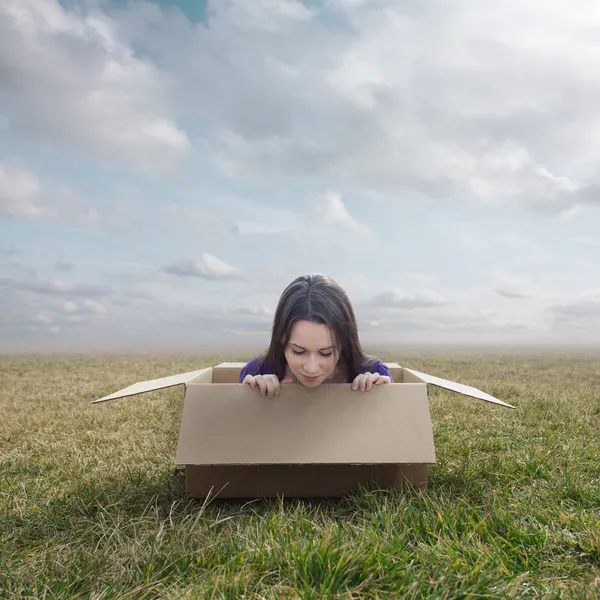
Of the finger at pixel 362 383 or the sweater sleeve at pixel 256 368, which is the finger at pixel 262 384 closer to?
the finger at pixel 362 383

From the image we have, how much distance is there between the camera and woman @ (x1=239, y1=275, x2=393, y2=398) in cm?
275

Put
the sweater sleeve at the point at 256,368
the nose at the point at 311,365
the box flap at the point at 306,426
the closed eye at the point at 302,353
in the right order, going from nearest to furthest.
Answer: the box flap at the point at 306,426 → the nose at the point at 311,365 → the closed eye at the point at 302,353 → the sweater sleeve at the point at 256,368

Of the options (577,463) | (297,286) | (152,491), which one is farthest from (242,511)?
(577,463)

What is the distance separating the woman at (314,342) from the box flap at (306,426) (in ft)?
0.26

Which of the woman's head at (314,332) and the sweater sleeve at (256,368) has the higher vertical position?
the woman's head at (314,332)

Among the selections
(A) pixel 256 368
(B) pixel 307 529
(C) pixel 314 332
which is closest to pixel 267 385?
(C) pixel 314 332

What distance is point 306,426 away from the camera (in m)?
2.57

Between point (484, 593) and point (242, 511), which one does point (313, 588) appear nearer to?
point (484, 593)

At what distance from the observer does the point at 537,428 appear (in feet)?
14.7

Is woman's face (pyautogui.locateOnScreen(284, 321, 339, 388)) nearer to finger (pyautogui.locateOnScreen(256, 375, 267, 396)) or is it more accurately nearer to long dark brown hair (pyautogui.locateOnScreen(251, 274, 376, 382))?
long dark brown hair (pyautogui.locateOnScreen(251, 274, 376, 382))

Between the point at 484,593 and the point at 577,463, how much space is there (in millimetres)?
2035

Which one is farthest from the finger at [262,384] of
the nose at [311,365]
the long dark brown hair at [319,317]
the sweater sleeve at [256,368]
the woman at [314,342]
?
the sweater sleeve at [256,368]

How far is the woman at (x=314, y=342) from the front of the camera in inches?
108

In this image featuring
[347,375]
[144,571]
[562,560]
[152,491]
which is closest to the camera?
[144,571]
